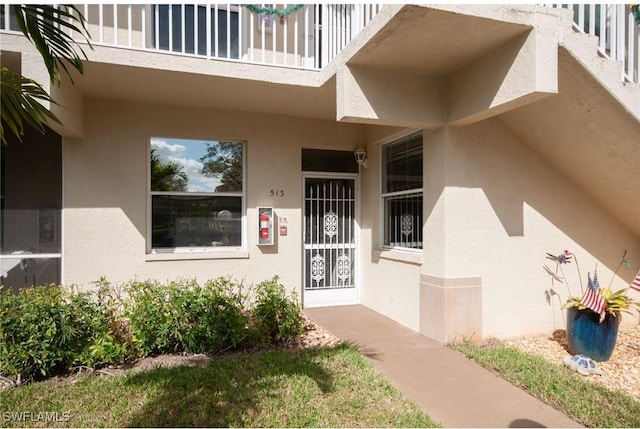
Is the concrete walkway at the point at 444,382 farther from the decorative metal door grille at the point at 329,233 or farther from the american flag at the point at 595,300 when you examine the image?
the american flag at the point at 595,300

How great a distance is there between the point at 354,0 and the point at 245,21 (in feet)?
7.59

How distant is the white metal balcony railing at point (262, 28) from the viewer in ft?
15.0

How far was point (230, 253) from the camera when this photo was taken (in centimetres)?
655

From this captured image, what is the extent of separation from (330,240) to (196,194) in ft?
7.94

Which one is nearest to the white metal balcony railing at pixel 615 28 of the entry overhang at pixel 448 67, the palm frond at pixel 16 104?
the entry overhang at pixel 448 67

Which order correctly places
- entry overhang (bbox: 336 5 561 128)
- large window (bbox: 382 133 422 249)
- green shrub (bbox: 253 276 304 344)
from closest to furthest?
entry overhang (bbox: 336 5 561 128) < green shrub (bbox: 253 276 304 344) < large window (bbox: 382 133 422 249)

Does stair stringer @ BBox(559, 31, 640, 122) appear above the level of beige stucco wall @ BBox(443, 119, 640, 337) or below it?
above

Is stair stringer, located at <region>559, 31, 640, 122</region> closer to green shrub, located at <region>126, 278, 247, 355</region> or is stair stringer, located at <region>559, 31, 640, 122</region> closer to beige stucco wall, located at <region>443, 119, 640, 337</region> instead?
beige stucco wall, located at <region>443, 119, 640, 337</region>

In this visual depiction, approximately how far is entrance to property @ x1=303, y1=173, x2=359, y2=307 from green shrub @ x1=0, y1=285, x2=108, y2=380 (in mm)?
3538

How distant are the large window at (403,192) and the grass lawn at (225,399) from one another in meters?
2.46

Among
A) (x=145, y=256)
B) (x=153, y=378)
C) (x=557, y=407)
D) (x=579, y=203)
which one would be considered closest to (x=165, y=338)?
(x=153, y=378)

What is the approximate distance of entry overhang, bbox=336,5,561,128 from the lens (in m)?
3.84

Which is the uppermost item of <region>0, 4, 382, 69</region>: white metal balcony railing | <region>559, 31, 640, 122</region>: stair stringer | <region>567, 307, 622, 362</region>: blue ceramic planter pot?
<region>0, 4, 382, 69</region>: white metal balcony railing

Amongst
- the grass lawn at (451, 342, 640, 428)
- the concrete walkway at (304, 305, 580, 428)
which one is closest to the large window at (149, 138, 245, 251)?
the concrete walkway at (304, 305, 580, 428)
